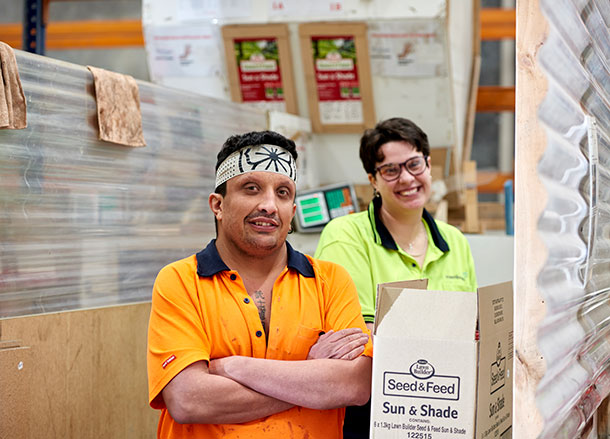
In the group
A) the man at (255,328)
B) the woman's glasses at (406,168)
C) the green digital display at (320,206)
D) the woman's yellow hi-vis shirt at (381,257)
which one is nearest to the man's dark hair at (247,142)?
the man at (255,328)

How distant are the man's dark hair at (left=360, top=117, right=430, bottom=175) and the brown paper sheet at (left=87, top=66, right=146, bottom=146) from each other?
0.88 m

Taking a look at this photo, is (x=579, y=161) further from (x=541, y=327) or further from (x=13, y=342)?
(x=13, y=342)

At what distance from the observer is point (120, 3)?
844cm

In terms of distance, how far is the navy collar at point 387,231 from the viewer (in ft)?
8.65

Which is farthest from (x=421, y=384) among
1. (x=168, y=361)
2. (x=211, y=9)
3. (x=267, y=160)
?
(x=211, y=9)

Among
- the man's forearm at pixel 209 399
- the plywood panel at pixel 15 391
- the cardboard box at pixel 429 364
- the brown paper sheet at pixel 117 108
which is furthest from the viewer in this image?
the brown paper sheet at pixel 117 108

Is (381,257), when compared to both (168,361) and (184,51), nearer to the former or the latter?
(168,361)

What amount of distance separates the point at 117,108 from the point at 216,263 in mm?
941

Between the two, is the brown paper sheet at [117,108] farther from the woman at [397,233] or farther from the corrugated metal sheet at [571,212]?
the corrugated metal sheet at [571,212]

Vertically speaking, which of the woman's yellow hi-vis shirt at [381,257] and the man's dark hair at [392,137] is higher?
the man's dark hair at [392,137]

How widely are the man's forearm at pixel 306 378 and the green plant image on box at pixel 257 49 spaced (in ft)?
9.11

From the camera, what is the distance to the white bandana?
199cm

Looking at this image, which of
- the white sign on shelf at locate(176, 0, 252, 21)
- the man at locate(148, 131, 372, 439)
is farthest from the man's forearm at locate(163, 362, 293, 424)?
the white sign on shelf at locate(176, 0, 252, 21)

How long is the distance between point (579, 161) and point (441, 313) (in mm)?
467
